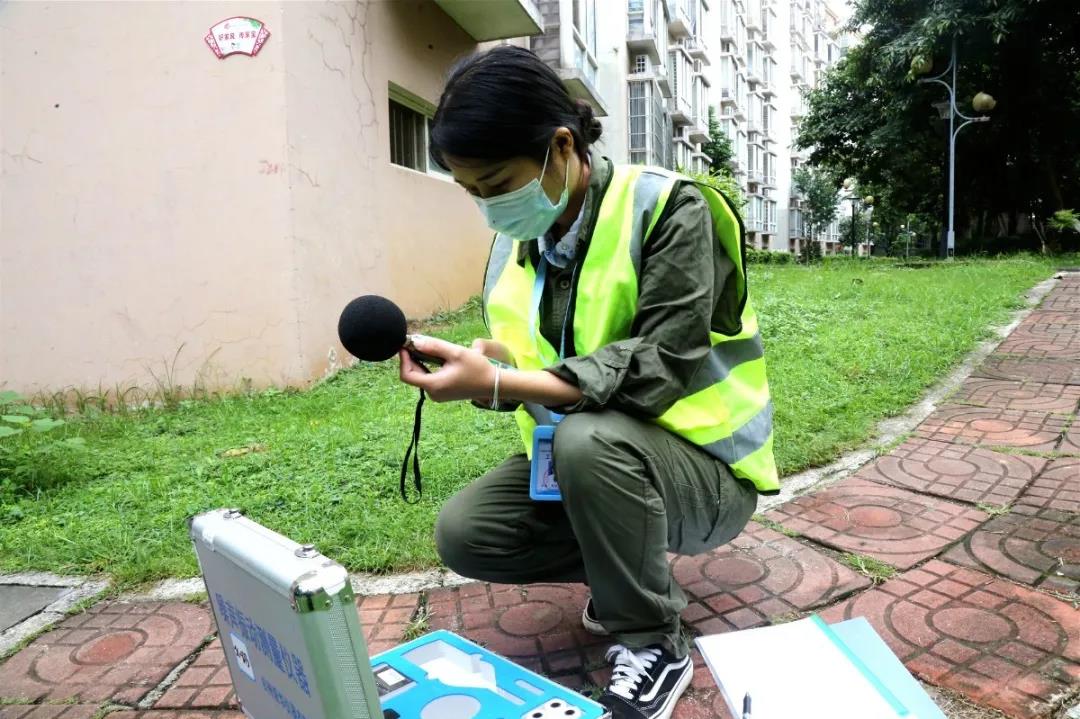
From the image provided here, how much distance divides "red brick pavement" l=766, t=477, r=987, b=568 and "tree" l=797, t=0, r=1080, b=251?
43.3 feet

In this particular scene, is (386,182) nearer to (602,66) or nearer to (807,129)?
(602,66)

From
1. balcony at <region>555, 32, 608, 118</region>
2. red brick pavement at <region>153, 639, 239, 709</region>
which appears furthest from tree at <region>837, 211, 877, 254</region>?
red brick pavement at <region>153, 639, 239, 709</region>

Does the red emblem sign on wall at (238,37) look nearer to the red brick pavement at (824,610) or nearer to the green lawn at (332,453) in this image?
the green lawn at (332,453)

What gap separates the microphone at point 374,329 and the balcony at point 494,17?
6825 millimetres

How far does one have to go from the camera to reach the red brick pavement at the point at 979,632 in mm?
1620

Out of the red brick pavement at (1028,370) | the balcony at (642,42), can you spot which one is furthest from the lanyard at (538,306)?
the balcony at (642,42)

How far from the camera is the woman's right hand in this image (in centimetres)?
180

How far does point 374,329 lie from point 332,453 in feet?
7.61

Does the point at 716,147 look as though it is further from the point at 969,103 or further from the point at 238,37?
the point at 238,37

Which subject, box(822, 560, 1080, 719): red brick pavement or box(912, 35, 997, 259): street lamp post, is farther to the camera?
box(912, 35, 997, 259): street lamp post

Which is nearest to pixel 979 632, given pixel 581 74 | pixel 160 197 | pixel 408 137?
pixel 160 197

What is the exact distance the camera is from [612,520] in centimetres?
152

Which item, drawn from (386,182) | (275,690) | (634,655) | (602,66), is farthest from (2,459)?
(602,66)

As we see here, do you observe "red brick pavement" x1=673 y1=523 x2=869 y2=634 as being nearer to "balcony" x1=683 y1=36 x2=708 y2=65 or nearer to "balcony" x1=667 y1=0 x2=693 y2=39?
"balcony" x1=667 y1=0 x2=693 y2=39
